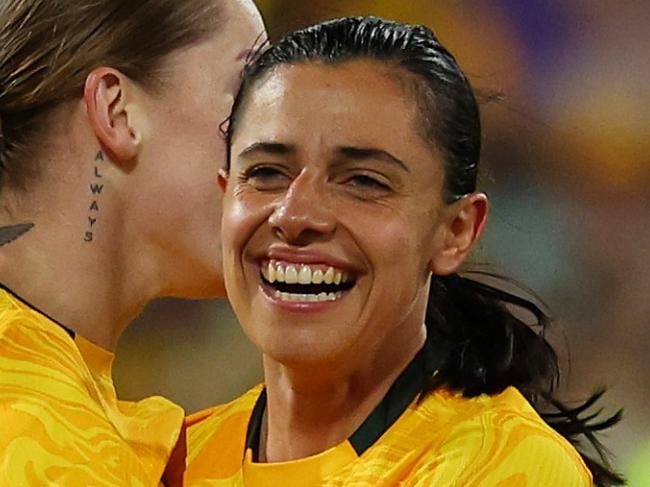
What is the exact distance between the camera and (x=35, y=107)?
1.21 metres

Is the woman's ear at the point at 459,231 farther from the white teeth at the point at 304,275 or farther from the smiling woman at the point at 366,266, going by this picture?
the white teeth at the point at 304,275

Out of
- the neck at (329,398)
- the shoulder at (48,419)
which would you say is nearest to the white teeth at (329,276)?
the neck at (329,398)

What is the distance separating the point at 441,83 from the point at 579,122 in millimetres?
1276

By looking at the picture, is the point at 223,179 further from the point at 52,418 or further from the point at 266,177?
the point at 52,418

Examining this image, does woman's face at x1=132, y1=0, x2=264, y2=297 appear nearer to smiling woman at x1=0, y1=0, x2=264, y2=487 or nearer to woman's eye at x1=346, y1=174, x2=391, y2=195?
smiling woman at x1=0, y1=0, x2=264, y2=487

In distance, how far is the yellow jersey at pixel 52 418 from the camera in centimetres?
103

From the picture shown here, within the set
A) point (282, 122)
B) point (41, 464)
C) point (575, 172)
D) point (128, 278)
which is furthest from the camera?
point (575, 172)

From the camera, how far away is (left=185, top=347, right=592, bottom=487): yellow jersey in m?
1.09

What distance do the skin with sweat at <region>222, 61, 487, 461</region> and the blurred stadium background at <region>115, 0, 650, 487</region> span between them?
1060 millimetres

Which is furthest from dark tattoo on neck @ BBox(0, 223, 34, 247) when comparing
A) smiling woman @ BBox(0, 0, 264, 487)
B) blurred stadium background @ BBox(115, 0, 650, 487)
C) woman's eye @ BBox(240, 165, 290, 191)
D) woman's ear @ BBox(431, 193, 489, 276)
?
blurred stadium background @ BBox(115, 0, 650, 487)

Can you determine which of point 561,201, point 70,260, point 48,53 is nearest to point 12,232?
point 70,260

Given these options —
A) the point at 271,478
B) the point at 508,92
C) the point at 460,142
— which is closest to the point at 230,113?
the point at 460,142

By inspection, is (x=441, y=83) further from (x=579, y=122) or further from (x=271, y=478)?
(x=579, y=122)

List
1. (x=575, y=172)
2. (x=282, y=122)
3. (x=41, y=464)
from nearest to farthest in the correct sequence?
(x=41, y=464)
(x=282, y=122)
(x=575, y=172)
